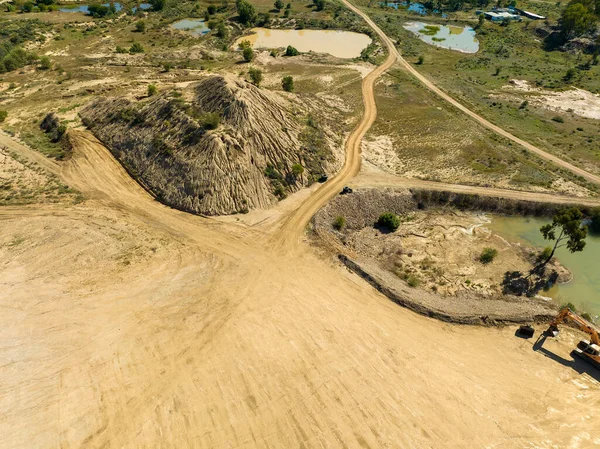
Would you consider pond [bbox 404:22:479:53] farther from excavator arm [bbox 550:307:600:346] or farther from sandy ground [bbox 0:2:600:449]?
sandy ground [bbox 0:2:600:449]

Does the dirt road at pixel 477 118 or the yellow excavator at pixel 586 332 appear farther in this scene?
the dirt road at pixel 477 118

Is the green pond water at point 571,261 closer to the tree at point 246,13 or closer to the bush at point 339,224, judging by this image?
the bush at point 339,224

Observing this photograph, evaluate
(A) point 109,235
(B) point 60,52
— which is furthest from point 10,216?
(B) point 60,52

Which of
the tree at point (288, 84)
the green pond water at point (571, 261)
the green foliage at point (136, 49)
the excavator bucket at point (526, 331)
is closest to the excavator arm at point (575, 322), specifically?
the excavator bucket at point (526, 331)

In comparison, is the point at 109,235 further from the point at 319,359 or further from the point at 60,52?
Answer: the point at 60,52

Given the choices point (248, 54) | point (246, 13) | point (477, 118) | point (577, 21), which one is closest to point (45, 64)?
point (248, 54)

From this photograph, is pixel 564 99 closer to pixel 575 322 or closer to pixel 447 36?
pixel 447 36
